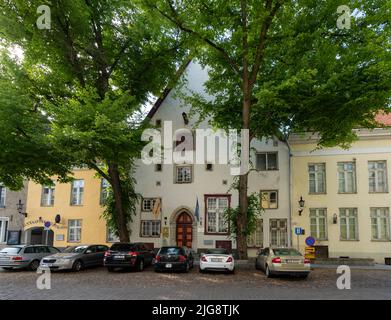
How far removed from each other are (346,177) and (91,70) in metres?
18.4

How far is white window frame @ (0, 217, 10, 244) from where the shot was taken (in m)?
29.0

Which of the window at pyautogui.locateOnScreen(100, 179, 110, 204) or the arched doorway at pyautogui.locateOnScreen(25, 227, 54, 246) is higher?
the window at pyautogui.locateOnScreen(100, 179, 110, 204)

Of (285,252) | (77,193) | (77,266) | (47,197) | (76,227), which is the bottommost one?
(77,266)

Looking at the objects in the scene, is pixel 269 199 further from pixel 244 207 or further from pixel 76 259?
pixel 76 259

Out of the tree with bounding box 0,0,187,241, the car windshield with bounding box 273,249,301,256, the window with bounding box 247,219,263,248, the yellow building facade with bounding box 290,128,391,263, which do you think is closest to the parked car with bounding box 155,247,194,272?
the car windshield with bounding box 273,249,301,256

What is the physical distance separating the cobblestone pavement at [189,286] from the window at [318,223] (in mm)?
7370

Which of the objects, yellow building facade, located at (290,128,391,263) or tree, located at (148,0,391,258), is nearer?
tree, located at (148,0,391,258)

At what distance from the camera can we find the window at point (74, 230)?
27998 millimetres

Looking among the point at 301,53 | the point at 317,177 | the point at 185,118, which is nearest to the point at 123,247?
the point at 185,118

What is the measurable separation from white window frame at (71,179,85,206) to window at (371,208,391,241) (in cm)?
2153

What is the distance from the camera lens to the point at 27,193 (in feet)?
96.1

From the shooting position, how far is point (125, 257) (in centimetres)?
1711

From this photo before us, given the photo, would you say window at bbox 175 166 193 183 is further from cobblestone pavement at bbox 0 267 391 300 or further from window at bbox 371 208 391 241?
window at bbox 371 208 391 241

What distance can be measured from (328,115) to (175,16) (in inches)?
361
